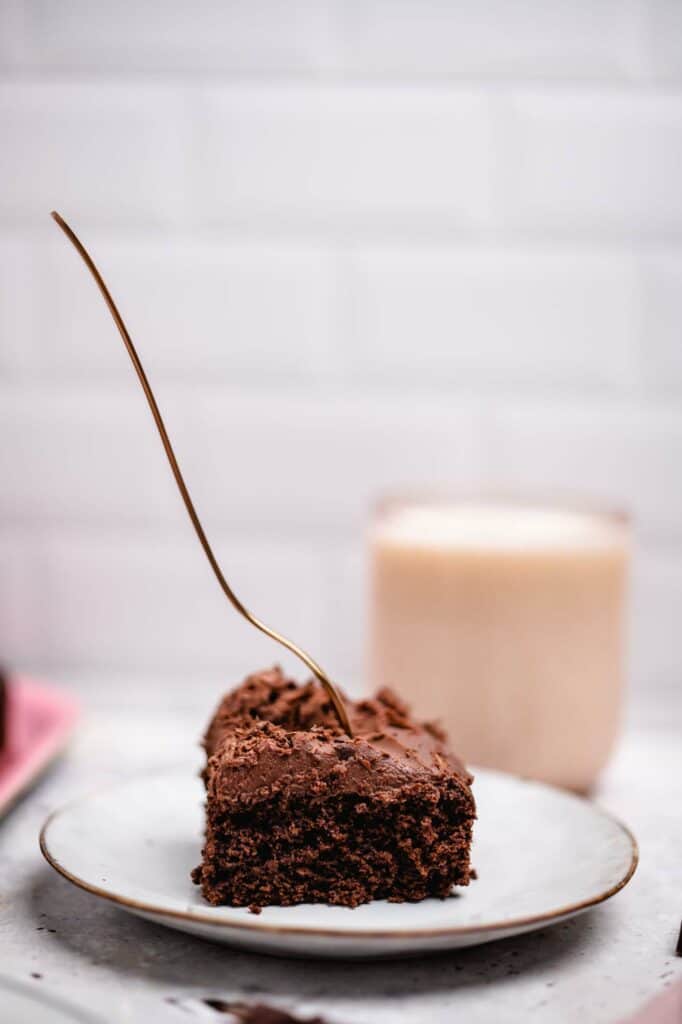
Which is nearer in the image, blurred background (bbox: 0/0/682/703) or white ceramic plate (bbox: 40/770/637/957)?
white ceramic plate (bbox: 40/770/637/957)

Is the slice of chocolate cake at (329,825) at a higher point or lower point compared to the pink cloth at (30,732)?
higher

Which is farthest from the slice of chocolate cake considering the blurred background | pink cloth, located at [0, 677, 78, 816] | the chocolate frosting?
the blurred background

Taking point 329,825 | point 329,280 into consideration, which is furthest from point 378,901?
point 329,280

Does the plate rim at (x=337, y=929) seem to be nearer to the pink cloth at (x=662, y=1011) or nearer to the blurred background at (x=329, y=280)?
the pink cloth at (x=662, y=1011)

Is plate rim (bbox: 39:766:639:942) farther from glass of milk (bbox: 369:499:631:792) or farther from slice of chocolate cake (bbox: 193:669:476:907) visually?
glass of milk (bbox: 369:499:631:792)

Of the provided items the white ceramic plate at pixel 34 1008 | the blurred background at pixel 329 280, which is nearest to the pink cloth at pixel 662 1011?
the white ceramic plate at pixel 34 1008

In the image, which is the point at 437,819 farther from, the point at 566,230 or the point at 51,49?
the point at 51,49

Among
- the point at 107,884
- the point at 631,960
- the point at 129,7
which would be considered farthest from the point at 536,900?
the point at 129,7
